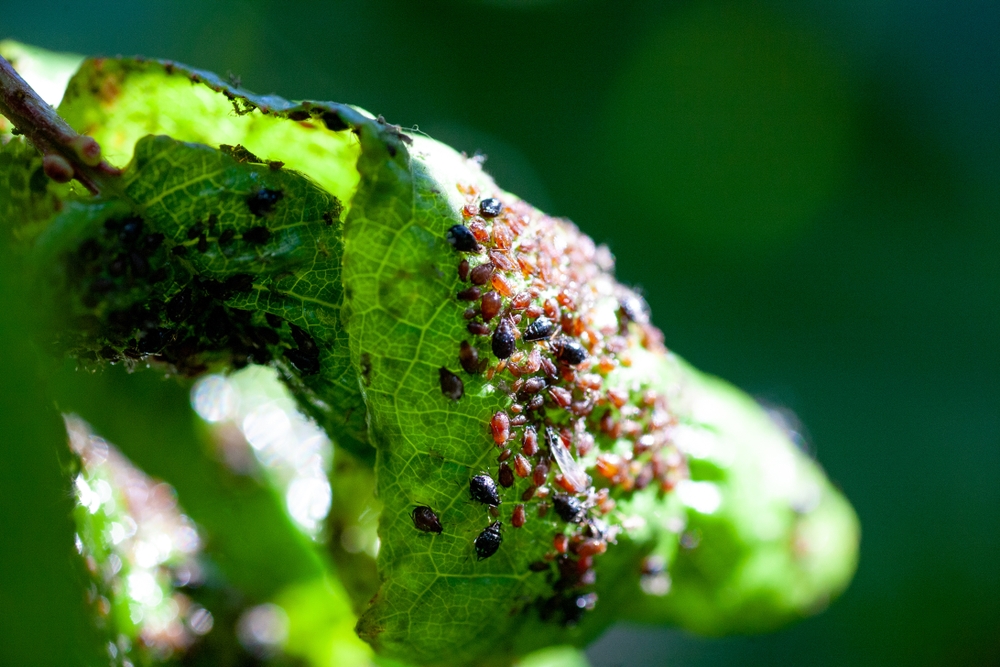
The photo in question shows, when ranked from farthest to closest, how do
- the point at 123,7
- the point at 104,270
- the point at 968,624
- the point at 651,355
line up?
the point at 968,624 < the point at 123,7 < the point at 651,355 < the point at 104,270

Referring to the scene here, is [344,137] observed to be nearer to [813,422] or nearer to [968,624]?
[813,422]

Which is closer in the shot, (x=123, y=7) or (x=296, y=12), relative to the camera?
(x=123, y=7)

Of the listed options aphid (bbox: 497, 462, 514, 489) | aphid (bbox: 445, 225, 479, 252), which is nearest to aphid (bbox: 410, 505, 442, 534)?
aphid (bbox: 497, 462, 514, 489)

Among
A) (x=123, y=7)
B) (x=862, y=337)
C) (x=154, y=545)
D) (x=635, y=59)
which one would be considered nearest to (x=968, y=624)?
(x=862, y=337)

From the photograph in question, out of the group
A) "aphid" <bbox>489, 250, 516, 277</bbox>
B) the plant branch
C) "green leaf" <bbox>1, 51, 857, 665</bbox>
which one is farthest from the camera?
"aphid" <bbox>489, 250, 516, 277</bbox>

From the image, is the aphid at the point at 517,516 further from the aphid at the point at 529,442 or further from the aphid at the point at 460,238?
the aphid at the point at 460,238

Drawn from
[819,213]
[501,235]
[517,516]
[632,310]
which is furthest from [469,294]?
[819,213]

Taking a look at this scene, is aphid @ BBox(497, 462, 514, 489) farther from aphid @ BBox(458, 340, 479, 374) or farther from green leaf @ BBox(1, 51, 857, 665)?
aphid @ BBox(458, 340, 479, 374)

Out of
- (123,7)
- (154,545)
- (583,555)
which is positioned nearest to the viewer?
(583,555)
